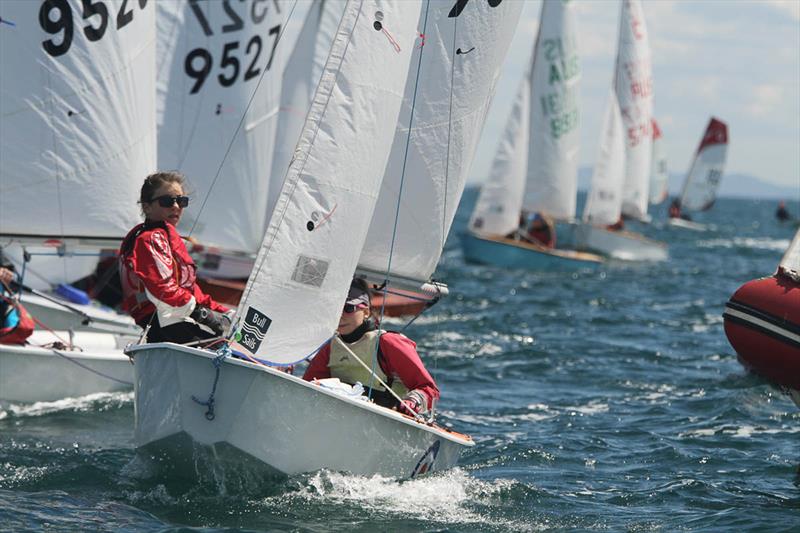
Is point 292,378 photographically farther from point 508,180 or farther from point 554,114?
point 554,114

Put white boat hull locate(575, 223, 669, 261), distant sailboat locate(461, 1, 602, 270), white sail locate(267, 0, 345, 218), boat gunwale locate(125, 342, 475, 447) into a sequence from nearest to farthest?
boat gunwale locate(125, 342, 475, 447)
white sail locate(267, 0, 345, 218)
distant sailboat locate(461, 1, 602, 270)
white boat hull locate(575, 223, 669, 261)

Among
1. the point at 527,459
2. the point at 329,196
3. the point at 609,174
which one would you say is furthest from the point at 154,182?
the point at 609,174

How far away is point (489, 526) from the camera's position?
20.6 ft

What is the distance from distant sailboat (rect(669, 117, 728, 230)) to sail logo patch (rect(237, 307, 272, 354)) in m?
50.5

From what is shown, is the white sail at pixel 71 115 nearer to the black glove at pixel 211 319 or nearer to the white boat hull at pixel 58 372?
the white boat hull at pixel 58 372

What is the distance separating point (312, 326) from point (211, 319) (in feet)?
1.67

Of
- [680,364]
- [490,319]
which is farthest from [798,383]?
[490,319]

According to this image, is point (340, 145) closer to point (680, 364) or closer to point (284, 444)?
point (284, 444)

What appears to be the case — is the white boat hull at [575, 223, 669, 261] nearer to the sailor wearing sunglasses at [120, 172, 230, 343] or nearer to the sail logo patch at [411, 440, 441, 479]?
the sail logo patch at [411, 440, 441, 479]

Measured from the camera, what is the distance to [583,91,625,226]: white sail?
31484mm

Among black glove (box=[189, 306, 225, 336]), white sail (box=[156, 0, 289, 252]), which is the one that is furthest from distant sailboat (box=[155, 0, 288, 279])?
black glove (box=[189, 306, 225, 336])

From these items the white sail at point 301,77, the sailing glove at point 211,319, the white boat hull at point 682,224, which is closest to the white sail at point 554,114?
the white sail at point 301,77

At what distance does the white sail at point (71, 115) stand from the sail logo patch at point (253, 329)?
4.26 metres

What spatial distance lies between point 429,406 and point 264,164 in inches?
317
